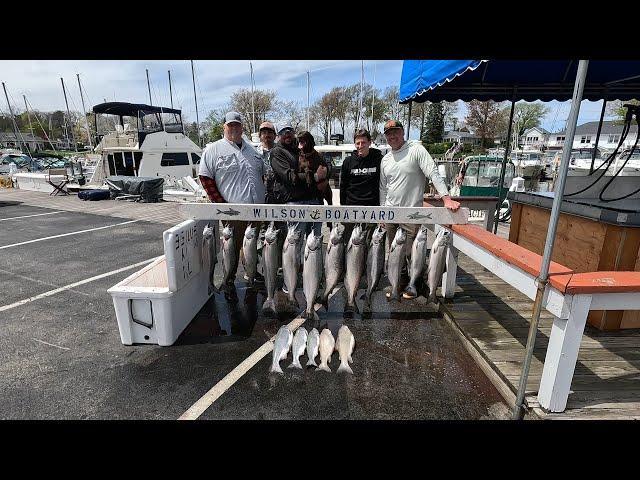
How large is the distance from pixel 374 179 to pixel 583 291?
2657 millimetres

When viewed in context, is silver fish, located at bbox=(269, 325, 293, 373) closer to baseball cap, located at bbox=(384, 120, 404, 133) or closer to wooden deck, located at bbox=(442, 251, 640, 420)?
wooden deck, located at bbox=(442, 251, 640, 420)

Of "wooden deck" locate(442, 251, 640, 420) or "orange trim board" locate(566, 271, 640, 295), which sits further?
"wooden deck" locate(442, 251, 640, 420)

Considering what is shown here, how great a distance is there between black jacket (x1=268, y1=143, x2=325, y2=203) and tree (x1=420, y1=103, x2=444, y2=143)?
172 ft

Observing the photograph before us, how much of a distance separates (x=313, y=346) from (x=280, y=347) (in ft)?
1.07

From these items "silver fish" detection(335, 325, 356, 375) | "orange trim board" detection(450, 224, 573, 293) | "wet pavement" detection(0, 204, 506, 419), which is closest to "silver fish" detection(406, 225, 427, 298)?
"orange trim board" detection(450, 224, 573, 293)

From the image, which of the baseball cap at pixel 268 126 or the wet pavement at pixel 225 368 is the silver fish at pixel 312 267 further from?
the baseball cap at pixel 268 126

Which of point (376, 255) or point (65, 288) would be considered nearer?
point (376, 255)

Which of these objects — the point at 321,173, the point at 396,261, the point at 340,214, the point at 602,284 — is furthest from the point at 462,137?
the point at 602,284

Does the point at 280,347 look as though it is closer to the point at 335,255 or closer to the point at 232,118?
the point at 335,255

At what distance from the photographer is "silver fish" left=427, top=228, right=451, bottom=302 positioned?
3.71 metres

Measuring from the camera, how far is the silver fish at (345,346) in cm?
336

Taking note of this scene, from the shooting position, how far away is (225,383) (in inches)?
125

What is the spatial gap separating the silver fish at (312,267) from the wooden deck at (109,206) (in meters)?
7.93
